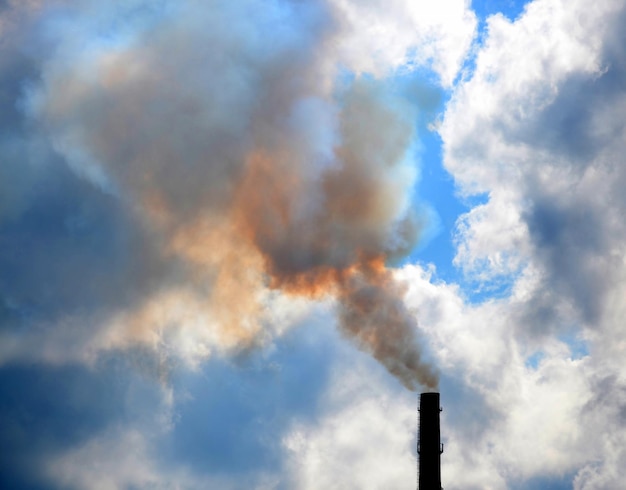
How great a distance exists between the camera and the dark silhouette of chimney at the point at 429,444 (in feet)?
160

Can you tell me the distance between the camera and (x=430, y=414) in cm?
5025

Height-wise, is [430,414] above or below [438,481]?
above

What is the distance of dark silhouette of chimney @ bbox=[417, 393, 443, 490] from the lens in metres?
48.8

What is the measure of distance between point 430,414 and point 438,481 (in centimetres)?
472

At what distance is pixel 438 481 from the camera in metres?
48.8

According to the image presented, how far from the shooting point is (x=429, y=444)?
4931 cm
